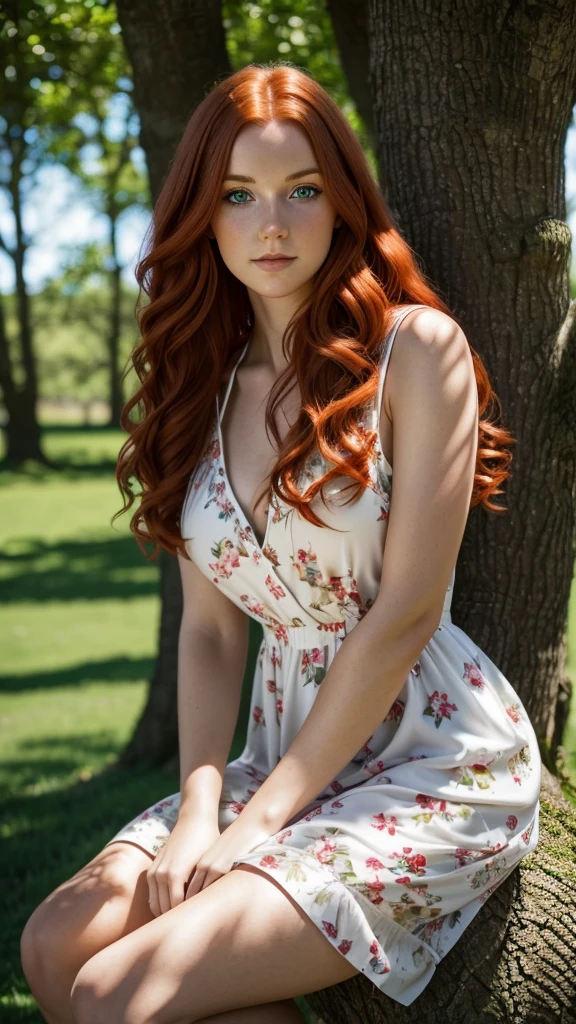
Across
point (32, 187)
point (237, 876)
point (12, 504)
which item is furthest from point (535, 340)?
point (32, 187)

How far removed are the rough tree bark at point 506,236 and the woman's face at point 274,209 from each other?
477 mm

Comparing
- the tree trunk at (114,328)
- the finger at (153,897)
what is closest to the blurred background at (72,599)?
the finger at (153,897)

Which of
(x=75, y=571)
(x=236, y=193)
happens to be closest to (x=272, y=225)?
(x=236, y=193)

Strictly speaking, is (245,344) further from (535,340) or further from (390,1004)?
(390,1004)

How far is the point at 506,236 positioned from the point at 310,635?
1.17 metres

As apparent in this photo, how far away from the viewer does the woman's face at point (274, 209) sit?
2.36 metres

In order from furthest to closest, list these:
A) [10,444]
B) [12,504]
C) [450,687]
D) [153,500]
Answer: [10,444] < [12,504] < [153,500] < [450,687]

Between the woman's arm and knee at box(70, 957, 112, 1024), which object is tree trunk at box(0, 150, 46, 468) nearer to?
the woman's arm

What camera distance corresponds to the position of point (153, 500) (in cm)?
272

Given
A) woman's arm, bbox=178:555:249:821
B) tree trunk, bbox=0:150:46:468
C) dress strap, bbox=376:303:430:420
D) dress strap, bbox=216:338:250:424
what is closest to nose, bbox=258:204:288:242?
dress strap, bbox=376:303:430:420

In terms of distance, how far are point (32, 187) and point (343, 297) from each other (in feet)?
79.5

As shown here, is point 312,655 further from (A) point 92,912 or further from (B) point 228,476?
(A) point 92,912

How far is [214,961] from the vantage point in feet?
6.36

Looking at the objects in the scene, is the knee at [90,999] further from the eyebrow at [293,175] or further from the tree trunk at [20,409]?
the tree trunk at [20,409]
